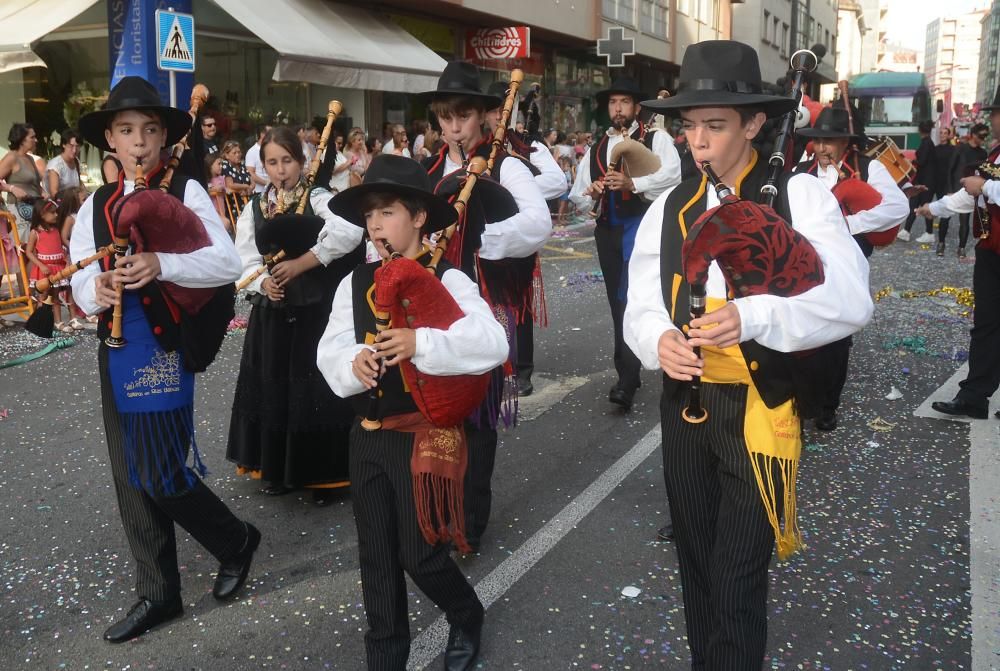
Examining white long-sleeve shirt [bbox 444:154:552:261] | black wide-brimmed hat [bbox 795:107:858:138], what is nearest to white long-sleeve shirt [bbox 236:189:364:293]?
white long-sleeve shirt [bbox 444:154:552:261]

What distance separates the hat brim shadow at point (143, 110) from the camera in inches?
127

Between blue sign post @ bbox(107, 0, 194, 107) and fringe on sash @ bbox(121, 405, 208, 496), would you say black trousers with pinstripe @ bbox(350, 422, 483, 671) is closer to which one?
fringe on sash @ bbox(121, 405, 208, 496)

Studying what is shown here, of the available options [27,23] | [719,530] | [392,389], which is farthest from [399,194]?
[27,23]

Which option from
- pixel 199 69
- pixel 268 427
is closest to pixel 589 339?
pixel 268 427

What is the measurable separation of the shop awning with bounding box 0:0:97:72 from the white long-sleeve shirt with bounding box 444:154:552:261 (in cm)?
944

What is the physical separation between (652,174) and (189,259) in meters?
3.53

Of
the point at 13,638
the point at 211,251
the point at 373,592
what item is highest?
the point at 211,251

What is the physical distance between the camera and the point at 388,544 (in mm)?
2859

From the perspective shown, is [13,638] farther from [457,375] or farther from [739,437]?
[739,437]

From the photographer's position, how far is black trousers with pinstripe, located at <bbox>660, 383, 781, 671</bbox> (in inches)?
96.4

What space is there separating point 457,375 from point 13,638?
76.7 inches

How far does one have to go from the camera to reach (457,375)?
2766mm

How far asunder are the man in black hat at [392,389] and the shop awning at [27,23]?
10500mm

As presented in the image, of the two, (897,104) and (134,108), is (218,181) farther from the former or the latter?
(897,104)
